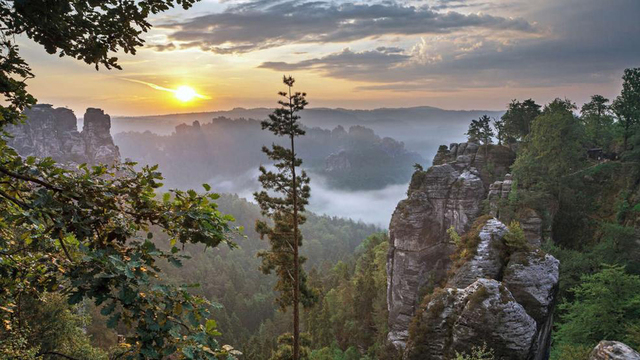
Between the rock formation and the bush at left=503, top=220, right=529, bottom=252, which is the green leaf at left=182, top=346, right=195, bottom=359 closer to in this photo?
the rock formation

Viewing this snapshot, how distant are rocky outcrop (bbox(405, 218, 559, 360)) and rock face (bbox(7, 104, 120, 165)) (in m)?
114

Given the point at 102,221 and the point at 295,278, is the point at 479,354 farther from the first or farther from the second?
the point at 102,221

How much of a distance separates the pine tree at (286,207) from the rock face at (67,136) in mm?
108118

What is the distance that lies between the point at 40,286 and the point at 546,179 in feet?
125

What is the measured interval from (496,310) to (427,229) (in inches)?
1015

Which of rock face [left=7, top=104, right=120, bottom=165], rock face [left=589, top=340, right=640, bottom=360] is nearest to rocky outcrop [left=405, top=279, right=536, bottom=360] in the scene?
rock face [left=589, top=340, right=640, bottom=360]

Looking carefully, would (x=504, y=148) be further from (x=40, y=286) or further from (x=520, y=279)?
(x=40, y=286)

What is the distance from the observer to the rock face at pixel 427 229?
37.0m

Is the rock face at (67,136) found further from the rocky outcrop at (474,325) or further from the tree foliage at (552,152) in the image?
the rocky outcrop at (474,325)

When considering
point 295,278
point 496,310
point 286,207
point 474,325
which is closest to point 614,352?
point 496,310

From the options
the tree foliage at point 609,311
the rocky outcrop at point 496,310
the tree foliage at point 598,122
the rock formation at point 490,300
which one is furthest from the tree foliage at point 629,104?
the rocky outcrop at point 496,310

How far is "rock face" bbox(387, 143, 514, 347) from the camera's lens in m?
37.0

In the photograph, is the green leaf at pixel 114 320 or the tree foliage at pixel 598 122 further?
the tree foliage at pixel 598 122

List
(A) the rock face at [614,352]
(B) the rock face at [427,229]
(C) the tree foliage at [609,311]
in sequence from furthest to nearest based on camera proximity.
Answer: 1. (B) the rock face at [427,229]
2. (C) the tree foliage at [609,311]
3. (A) the rock face at [614,352]
